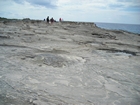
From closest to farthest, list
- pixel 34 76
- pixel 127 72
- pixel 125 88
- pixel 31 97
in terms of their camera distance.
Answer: pixel 31 97 → pixel 125 88 → pixel 34 76 → pixel 127 72

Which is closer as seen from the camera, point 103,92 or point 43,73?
point 103,92

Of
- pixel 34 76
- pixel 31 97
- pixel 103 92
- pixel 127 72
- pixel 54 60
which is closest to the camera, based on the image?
pixel 31 97

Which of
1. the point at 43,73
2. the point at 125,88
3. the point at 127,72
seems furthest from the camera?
the point at 127,72

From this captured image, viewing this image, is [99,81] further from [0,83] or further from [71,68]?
[0,83]

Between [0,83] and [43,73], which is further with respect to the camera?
[43,73]

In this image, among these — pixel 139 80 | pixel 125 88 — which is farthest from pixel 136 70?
pixel 125 88

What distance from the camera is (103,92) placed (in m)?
3.12

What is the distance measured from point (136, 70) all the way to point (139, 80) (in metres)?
0.78

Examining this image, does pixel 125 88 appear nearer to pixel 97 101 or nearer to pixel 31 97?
pixel 97 101

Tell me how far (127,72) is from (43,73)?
233cm

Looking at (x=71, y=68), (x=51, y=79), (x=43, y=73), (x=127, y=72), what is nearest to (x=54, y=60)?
(x=71, y=68)

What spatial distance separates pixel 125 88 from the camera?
339 cm

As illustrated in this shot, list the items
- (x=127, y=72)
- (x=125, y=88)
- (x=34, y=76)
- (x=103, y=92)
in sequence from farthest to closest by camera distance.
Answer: (x=127, y=72) → (x=34, y=76) → (x=125, y=88) → (x=103, y=92)

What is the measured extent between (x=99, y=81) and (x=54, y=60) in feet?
5.85
